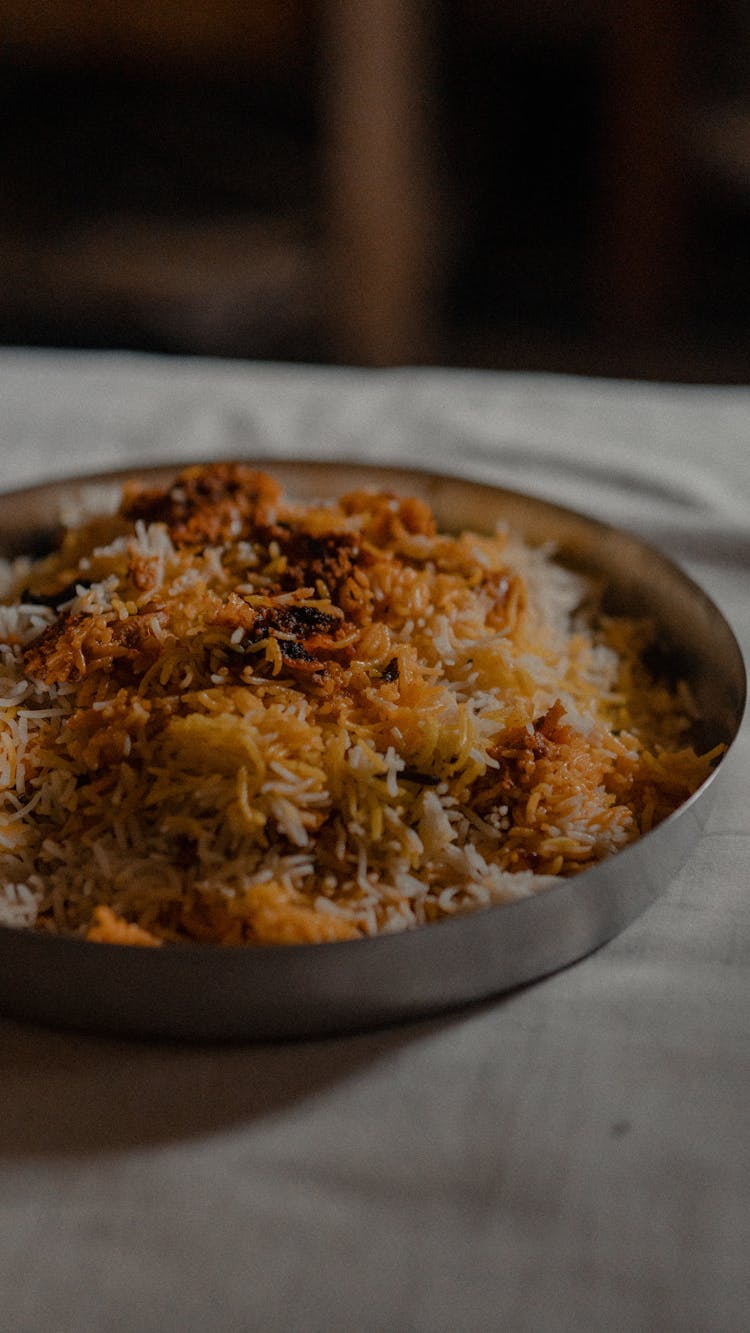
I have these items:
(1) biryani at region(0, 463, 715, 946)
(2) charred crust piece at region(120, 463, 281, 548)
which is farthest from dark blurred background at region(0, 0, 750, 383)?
(1) biryani at region(0, 463, 715, 946)

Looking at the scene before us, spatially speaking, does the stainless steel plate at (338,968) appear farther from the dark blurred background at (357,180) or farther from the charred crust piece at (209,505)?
the dark blurred background at (357,180)

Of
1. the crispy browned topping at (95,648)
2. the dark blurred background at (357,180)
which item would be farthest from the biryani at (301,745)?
the dark blurred background at (357,180)

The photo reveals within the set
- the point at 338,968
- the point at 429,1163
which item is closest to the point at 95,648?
the point at 338,968

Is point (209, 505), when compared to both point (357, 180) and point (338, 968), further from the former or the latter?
point (357, 180)

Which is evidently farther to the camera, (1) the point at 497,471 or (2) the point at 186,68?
(2) the point at 186,68

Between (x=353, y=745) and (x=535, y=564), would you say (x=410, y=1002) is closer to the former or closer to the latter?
(x=353, y=745)

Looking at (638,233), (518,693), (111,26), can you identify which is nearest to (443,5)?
(638,233)

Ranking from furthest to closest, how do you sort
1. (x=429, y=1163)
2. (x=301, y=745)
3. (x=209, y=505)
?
(x=209, y=505) < (x=301, y=745) < (x=429, y=1163)
